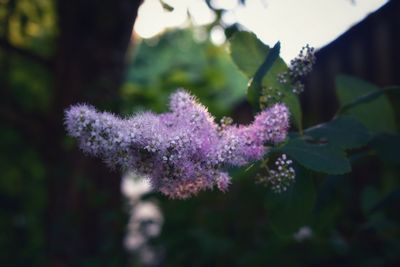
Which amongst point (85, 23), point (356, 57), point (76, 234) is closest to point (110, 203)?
point (76, 234)

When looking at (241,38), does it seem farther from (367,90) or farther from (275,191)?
(367,90)

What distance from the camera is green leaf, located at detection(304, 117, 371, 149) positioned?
4.67 ft

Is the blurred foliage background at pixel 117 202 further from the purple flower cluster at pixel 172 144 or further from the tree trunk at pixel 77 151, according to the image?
the purple flower cluster at pixel 172 144

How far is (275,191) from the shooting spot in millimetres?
1315

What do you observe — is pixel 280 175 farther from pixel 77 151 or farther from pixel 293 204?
pixel 77 151

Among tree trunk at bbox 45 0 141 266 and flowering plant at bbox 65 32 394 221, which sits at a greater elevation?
tree trunk at bbox 45 0 141 266

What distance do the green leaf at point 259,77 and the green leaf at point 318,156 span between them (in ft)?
0.47

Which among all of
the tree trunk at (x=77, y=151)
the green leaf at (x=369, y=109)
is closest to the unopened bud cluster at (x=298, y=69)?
the green leaf at (x=369, y=109)

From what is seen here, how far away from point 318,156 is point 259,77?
25 cm

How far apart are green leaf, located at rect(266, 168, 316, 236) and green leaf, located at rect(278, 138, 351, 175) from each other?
87 millimetres

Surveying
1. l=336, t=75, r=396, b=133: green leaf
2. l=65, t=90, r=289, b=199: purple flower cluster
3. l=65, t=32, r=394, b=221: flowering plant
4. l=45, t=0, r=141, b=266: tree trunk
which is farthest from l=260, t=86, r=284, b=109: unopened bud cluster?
l=45, t=0, r=141, b=266: tree trunk

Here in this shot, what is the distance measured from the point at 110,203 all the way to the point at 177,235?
1.98 ft

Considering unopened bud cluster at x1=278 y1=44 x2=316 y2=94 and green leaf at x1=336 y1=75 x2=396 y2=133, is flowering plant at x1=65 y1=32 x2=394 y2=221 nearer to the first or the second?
unopened bud cluster at x1=278 y1=44 x2=316 y2=94

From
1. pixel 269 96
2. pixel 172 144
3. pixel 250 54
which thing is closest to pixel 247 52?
pixel 250 54
